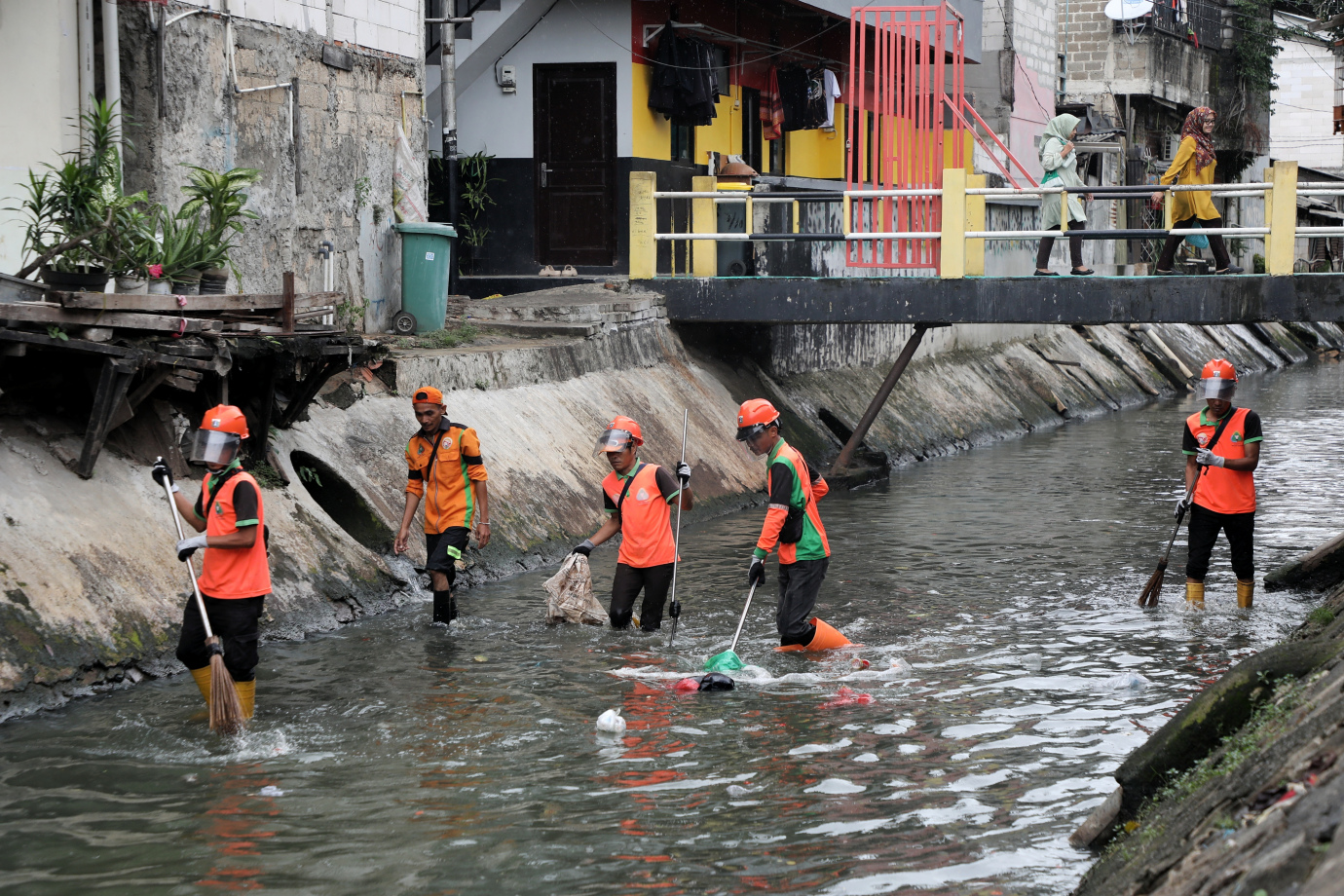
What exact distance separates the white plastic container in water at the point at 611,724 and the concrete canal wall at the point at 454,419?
3.06 metres

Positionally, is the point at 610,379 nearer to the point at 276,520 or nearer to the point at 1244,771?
the point at 276,520

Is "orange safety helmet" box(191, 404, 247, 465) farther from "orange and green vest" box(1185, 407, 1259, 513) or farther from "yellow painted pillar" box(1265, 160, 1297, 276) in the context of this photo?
"yellow painted pillar" box(1265, 160, 1297, 276)

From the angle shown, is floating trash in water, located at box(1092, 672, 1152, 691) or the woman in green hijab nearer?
floating trash in water, located at box(1092, 672, 1152, 691)

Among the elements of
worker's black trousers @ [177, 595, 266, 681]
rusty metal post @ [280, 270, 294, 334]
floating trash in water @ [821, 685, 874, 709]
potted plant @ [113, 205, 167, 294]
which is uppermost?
potted plant @ [113, 205, 167, 294]

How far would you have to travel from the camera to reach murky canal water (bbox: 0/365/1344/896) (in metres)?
6.28

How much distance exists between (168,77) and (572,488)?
17.3ft

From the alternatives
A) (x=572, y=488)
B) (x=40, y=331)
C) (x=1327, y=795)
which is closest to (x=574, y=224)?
(x=572, y=488)

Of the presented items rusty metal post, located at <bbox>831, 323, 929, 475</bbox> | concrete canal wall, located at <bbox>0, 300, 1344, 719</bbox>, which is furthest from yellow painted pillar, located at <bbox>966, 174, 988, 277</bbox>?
concrete canal wall, located at <bbox>0, 300, 1344, 719</bbox>

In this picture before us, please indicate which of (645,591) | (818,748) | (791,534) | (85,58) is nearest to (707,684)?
(791,534)

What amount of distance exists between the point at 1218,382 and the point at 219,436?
708 cm

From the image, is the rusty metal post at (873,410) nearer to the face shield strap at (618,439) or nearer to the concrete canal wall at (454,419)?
the concrete canal wall at (454,419)

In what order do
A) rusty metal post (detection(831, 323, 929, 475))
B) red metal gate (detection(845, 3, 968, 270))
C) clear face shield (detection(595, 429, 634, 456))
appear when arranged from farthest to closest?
red metal gate (detection(845, 3, 968, 270)), rusty metal post (detection(831, 323, 929, 475)), clear face shield (detection(595, 429, 634, 456))

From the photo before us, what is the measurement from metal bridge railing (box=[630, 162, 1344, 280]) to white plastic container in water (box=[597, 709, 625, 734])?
30.1ft

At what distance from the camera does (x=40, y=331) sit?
31.2ft
